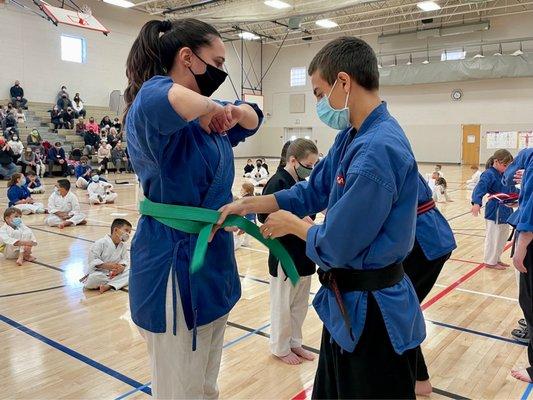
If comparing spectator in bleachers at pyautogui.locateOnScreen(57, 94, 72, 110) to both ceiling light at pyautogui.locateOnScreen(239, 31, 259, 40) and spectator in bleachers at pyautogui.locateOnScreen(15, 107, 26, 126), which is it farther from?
ceiling light at pyautogui.locateOnScreen(239, 31, 259, 40)

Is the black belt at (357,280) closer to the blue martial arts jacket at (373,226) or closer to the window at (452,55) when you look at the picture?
the blue martial arts jacket at (373,226)

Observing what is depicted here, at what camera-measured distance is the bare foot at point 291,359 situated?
3.81 metres

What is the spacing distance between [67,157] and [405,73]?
18.8 meters

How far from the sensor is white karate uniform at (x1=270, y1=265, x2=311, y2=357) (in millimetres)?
3830

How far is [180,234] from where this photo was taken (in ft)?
5.66

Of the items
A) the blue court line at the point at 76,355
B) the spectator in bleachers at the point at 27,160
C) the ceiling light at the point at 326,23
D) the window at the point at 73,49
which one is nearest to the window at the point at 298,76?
the ceiling light at the point at 326,23

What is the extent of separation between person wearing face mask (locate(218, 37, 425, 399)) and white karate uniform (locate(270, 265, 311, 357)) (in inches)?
72.3

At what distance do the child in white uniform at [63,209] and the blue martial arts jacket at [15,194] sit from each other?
58.1 inches

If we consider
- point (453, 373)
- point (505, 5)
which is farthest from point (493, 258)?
point (505, 5)

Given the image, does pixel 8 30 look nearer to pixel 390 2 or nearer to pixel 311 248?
pixel 390 2

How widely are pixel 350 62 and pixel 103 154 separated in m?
20.2

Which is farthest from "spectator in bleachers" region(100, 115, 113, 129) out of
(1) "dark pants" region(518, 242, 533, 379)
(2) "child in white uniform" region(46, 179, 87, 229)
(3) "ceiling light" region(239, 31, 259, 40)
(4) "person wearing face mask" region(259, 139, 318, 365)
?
(1) "dark pants" region(518, 242, 533, 379)

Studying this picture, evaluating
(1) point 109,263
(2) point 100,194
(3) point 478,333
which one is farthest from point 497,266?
(2) point 100,194

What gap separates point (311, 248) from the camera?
1.75 meters
